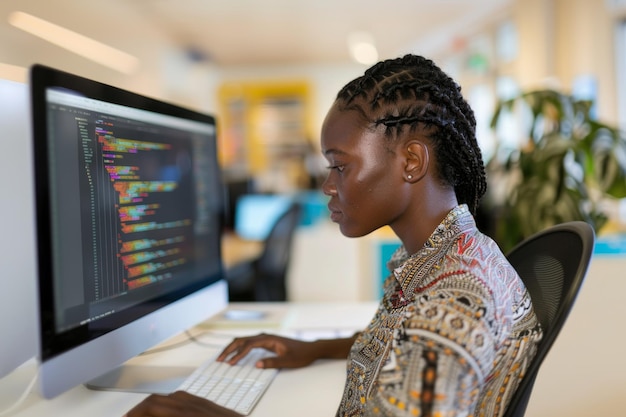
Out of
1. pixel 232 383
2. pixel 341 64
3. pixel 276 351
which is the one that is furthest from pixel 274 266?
pixel 341 64

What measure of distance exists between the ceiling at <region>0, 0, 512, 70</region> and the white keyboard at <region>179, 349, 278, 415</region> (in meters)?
3.11

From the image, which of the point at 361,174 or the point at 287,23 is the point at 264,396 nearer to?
the point at 361,174

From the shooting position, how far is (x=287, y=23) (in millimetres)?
6402

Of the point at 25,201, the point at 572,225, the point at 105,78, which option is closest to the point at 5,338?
the point at 25,201

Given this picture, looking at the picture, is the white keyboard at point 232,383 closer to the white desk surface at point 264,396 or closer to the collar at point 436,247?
the white desk surface at point 264,396

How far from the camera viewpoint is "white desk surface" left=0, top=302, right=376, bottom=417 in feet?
2.84

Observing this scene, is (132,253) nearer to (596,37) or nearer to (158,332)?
(158,332)

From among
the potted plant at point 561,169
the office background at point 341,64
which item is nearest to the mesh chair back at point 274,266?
the office background at point 341,64

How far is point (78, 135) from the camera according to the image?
77cm

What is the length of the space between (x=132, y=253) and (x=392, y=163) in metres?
0.43

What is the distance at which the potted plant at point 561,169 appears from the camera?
6.07 feet

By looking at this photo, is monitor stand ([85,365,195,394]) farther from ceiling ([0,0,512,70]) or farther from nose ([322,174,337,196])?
ceiling ([0,0,512,70])

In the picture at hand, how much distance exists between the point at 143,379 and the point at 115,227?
0.30 m

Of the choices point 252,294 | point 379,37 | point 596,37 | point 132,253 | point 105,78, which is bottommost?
point 252,294
